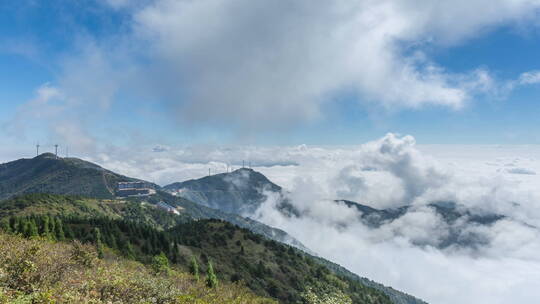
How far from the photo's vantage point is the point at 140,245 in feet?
468

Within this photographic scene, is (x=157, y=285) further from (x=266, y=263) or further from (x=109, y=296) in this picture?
(x=266, y=263)

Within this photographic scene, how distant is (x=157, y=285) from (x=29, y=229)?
104 metres

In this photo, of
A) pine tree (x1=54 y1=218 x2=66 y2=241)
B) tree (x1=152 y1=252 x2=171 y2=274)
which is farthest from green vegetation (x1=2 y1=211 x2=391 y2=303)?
tree (x1=152 y1=252 x2=171 y2=274)

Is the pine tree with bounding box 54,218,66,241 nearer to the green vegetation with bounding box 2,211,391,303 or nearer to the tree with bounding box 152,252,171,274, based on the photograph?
the green vegetation with bounding box 2,211,391,303

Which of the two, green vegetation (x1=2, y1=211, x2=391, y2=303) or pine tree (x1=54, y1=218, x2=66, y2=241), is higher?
pine tree (x1=54, y1=218, x2=66, y2=241)

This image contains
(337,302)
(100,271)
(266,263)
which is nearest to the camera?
(100,271)

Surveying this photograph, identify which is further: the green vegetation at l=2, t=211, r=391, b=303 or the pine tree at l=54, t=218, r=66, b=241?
the green vegetation at l=2, t=211, r=391, b=303

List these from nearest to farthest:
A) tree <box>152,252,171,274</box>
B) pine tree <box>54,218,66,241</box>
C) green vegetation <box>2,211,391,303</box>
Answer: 1. tree <box>152,252,171,274</box>
2. pine tree <box>54,218,66,241</box>
3. green vegetation <box>2,211,391,303</box>

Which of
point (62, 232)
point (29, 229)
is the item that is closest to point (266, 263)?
point (62, 232)

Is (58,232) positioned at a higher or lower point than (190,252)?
higher

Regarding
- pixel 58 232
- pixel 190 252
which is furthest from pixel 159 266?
pixel 190 252

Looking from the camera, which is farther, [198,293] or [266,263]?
[266,263]

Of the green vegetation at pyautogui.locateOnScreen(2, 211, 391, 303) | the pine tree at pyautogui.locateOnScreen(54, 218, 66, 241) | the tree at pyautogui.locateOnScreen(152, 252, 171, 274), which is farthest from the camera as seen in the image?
the green vegetation at pyautogui.locateOnScreen(2, 211, 391, 303)

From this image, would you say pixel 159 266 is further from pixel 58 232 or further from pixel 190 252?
pixel 190 252
